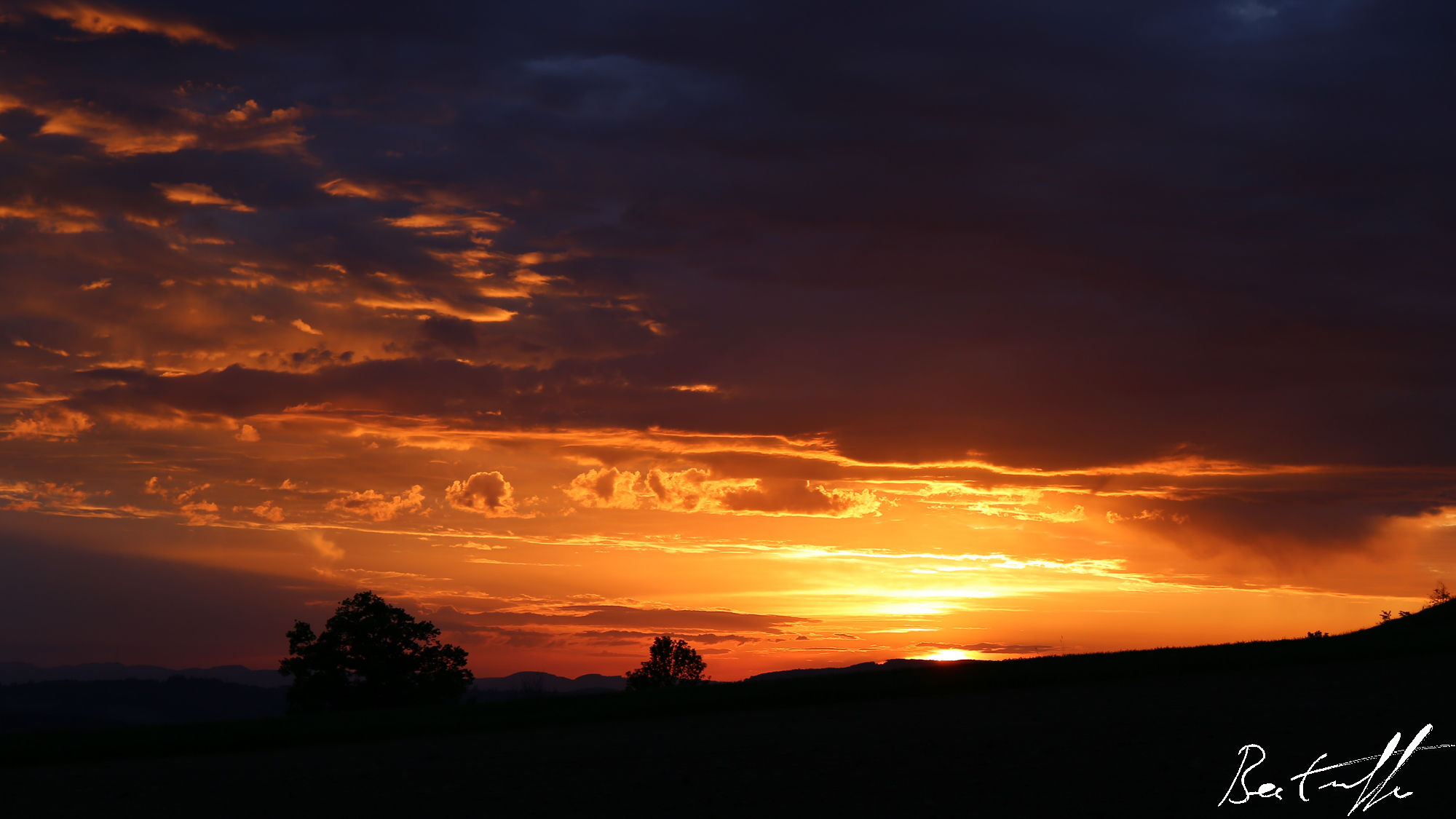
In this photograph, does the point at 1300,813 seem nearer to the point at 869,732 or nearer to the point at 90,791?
the point at 869,732

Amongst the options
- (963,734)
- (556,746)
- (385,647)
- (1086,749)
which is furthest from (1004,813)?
(385,647)

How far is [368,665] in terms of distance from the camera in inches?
2264

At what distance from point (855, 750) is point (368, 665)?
133 feet

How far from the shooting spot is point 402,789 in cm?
2270

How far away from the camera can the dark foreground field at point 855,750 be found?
1981cm

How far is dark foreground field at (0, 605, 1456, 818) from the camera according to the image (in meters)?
19.8
